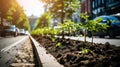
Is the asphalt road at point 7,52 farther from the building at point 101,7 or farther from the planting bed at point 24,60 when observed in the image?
the building at point 101,7

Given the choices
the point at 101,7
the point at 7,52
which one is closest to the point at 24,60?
the point at 7,52

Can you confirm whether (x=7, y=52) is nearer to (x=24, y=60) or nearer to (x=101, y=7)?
(x=24, y=60)

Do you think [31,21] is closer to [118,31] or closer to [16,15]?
[16,15]

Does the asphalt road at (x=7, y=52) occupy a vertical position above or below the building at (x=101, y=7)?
below

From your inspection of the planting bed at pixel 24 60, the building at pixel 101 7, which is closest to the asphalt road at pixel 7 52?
the planting bed at pixel 24 60

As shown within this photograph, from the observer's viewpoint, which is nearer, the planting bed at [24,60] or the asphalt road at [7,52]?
the planting bed at [24,60]

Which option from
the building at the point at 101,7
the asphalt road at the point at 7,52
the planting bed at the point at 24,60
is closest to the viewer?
the planting bed at the point at 24,60

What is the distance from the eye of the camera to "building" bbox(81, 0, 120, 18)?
106 ft

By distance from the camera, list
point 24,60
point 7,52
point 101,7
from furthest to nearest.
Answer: point 101,7, point 7,52, point 24,60

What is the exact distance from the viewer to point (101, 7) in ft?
126

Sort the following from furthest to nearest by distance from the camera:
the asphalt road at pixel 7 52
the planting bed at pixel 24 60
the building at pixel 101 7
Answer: the building at pixel 101 7 → the asphalt road at pixel 7 52 → the planting bed at pixel 24 60

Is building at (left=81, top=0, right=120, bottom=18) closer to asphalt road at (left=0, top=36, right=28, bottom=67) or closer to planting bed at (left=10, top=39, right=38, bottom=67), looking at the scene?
asphalt road at (left=0, top=36, right=28, bottom=67)

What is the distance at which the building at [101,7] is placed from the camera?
3222 centimetres

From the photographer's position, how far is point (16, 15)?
6356cm
